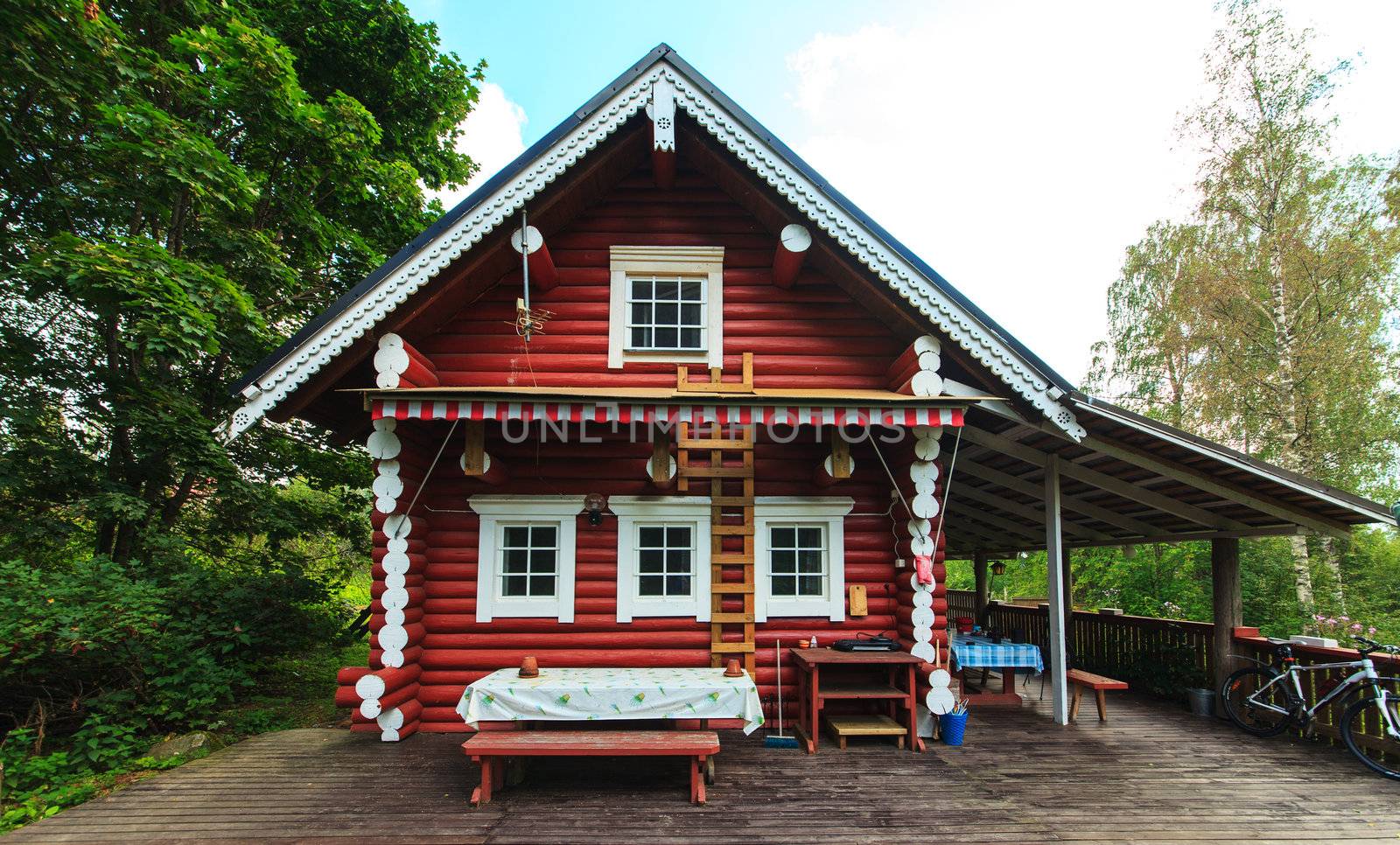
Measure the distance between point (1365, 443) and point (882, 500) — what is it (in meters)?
15.5

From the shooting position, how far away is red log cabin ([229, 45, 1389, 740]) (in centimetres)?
608

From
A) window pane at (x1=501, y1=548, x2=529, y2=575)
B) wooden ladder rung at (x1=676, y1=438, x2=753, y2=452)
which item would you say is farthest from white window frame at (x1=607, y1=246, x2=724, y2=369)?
window pane at (x1=501, y1=548, x2=529, y2=575)

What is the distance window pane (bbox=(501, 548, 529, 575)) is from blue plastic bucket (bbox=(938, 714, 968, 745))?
4565mm

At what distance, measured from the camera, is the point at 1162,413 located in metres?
18.7

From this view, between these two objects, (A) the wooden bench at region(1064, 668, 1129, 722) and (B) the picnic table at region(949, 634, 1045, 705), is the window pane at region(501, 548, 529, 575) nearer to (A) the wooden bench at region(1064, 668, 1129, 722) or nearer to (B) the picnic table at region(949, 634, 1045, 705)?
(B) the picnic table at region(949, 634, 1045, 705)

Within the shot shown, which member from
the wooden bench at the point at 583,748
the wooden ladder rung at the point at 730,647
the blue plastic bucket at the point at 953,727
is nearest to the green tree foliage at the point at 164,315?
the wooden bench at the point at 583,748

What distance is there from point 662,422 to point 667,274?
2097mm

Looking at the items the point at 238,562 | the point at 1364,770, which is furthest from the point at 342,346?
the point at 1364,770

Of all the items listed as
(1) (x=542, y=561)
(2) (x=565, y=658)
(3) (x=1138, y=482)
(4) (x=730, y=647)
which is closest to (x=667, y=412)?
(1) (x=542, y=561)

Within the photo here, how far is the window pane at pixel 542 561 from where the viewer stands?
22.3 feet

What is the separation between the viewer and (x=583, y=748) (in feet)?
15.0

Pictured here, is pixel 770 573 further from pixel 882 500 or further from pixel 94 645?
pixel 94 645

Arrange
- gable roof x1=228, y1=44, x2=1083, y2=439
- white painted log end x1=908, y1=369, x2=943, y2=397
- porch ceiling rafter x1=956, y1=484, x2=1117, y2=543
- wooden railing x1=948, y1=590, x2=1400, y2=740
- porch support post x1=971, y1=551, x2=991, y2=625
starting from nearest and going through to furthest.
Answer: gable roof x1=228, y1=44, x2=1083, y2=439, white painted log end x1=908, y1=369, x2=943, y2=397, wooden railing x1=948, y1=590, x2=1400, y2=740, porch ceiling rafter x1=956, y1=484, x2=1117, y2=543, porch support post x1=971, y1=551, x2=991, y2=625

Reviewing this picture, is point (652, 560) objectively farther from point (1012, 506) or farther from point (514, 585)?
point (1012, 506)
